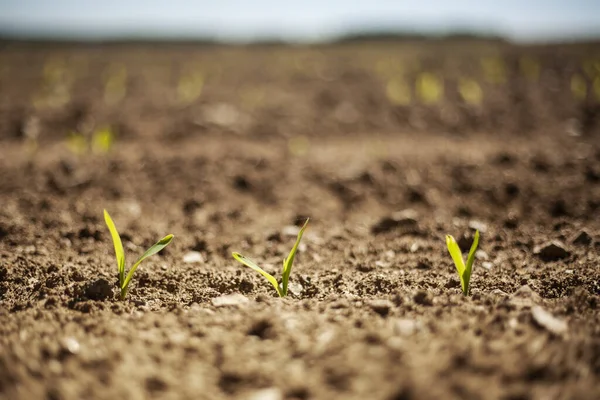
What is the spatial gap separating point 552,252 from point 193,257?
1790mm

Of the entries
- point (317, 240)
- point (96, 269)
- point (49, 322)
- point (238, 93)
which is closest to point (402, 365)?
point (49, 322)

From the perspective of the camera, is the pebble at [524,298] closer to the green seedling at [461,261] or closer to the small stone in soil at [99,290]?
the green seedling at [461,261]

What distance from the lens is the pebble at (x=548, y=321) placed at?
115cm

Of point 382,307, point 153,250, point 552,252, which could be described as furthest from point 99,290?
point 552,252

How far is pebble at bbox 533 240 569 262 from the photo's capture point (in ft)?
6.22

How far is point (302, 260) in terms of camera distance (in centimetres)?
201

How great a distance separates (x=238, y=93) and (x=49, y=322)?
700 centimetres

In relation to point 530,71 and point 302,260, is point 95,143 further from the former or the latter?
point 530,71

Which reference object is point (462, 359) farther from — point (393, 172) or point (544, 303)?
point (393, 172)

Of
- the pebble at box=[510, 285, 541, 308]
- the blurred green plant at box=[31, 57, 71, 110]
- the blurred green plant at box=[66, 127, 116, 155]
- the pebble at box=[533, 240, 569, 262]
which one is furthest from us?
the blurred green plant at box=[31, 57, 71, 110]

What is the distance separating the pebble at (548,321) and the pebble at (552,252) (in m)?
0.79

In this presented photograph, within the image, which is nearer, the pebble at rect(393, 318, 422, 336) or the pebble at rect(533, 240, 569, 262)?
the pebble at rect(393, 318, 422, 336)

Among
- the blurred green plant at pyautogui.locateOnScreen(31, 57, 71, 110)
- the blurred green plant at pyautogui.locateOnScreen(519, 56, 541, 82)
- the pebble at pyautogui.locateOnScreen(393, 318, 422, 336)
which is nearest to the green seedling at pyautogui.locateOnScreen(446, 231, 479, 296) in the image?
the pebble at pyautogui.locateOnScreen(393, 318, 422, 336)

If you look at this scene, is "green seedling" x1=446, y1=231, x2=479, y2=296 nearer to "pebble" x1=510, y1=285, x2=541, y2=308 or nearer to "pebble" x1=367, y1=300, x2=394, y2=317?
"pebble" x1=510, y1=285, x2=541, y2=308
